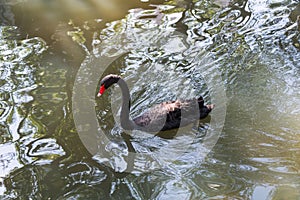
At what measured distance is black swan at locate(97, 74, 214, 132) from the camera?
4.12m

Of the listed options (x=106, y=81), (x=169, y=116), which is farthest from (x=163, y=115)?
(x=106, y=81)

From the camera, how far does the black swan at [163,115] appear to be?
4121 millimetres

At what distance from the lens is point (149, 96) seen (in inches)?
185

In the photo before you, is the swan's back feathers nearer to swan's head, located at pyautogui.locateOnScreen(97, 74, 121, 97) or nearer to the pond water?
the pond water

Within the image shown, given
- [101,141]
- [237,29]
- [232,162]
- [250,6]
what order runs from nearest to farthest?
[232,162] → [101,141] → [237,29] → [250,6]

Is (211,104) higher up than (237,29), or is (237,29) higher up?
(237,29)

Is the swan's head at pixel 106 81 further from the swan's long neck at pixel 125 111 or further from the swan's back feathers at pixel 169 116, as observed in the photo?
the swan's back feathers at pixel 169 116

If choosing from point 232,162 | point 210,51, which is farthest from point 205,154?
point 210,51

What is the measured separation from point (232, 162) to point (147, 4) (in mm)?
3675

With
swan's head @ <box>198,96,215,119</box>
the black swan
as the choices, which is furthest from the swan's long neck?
swan's head @ <box>198,96,215,119</box>

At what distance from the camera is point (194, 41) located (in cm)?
554

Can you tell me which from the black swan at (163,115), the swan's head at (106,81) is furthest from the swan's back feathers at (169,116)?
the swan's head at (106,81)

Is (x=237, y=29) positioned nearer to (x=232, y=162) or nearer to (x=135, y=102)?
(x=135, y=102)

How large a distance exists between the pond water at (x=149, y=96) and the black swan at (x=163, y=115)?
0.09 m
